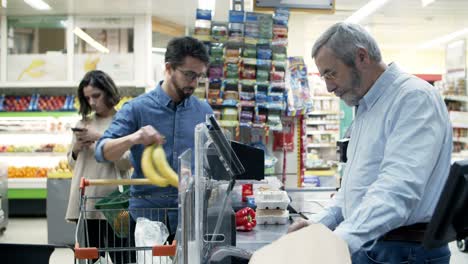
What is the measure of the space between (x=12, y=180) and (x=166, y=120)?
6.96 meters

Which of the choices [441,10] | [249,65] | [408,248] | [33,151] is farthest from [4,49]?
[408,248]

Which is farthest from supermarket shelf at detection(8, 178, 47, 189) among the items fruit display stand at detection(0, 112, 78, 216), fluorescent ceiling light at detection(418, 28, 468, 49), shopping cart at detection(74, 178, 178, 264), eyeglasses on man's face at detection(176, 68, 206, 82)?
fluorescent ceiling light at detection(418, 28, 468, 49)

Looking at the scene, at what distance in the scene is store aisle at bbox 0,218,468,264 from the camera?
646 centimetres

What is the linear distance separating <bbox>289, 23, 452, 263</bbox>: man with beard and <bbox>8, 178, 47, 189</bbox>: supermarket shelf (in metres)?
7.55

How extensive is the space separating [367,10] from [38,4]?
595 cm

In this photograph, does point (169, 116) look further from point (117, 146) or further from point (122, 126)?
point (117, 146)

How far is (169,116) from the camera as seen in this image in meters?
2.75

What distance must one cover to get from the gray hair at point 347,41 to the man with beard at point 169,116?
83 cm

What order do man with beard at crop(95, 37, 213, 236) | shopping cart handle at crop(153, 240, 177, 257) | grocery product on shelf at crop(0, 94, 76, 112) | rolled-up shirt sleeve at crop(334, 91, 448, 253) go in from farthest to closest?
grocery product on shelf at crop(0, 94, 76, 112), man with beard at crop(95, 37, 213, 236), shopping cart handle at crop(153, 240, 177, 257), rolled-up shirt sleeve at crop(334, 91, 448, 253)

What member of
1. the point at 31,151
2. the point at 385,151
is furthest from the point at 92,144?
the point at 31,151

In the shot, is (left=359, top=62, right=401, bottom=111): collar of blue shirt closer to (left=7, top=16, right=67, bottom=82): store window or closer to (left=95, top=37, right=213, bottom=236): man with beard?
(left=95, top=37, right=213, bottom=236): man with beard

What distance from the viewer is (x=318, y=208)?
369cm

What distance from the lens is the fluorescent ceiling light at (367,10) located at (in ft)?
33.4

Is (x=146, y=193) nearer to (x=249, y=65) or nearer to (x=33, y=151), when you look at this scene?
(x=249, y=65)
